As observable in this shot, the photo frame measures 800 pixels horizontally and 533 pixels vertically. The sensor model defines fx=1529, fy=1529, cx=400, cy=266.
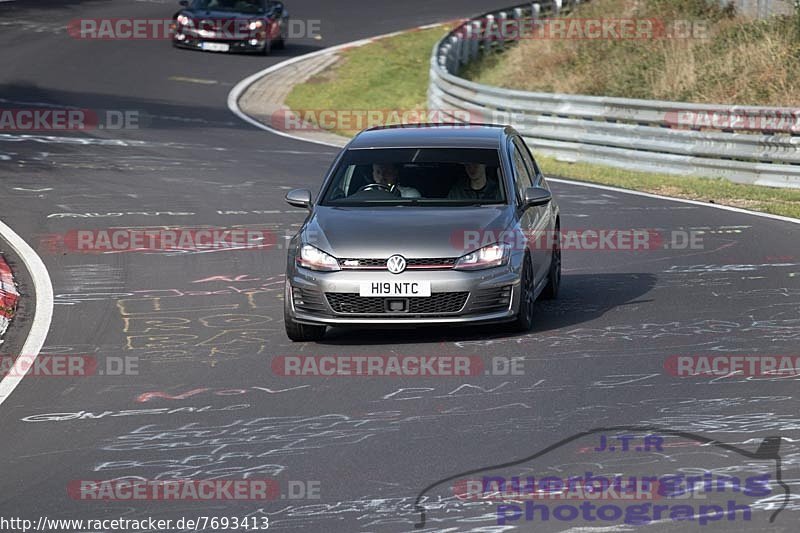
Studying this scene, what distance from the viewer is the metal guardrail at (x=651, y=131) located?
822 inches

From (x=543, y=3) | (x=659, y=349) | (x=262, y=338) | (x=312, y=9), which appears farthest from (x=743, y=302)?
(x=312, y=9)

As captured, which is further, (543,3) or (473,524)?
(543,3)

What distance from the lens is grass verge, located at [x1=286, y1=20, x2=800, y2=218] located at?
793 inches

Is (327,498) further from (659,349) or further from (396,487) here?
(659,349)

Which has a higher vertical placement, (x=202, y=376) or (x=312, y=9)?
(x=202, y=376)

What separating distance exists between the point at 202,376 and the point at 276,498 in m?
3.08

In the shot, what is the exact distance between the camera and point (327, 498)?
7230 mm
